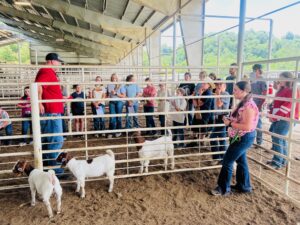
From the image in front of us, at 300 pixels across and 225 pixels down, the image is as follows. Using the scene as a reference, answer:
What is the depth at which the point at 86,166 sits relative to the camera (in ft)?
10.8

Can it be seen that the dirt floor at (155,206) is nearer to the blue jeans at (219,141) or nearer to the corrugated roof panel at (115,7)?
the blue jeans at (219,141)

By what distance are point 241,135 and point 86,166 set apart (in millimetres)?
1998

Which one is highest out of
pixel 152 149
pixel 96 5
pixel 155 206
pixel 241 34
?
pixel 96 5

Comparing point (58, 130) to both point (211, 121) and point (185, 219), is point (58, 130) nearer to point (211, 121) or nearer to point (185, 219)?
point (185, 219)

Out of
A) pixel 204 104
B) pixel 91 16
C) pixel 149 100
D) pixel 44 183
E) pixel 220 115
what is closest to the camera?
pixel 44 183

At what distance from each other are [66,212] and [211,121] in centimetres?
322

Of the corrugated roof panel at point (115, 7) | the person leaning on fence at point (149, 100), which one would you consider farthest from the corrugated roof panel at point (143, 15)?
the person leaning on fence at point (149, 100)

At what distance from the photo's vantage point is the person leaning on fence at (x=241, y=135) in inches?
123

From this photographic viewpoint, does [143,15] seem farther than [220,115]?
Yes

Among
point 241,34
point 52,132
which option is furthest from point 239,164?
point 52,132

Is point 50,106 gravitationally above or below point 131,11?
below

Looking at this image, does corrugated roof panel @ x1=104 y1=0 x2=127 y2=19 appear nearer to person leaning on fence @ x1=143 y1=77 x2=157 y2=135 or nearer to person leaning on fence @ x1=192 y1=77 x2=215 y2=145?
person leaning on fence @ x1=143 y1=77 x2=157 y2=135

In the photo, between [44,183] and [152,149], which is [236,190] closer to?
[152,149]

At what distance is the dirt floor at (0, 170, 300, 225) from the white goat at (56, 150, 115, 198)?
23 centimetres
